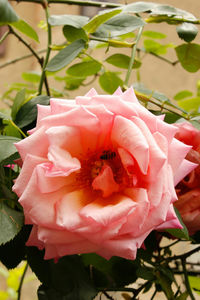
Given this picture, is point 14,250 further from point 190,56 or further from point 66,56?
point 190,56

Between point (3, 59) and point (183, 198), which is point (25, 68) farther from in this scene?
Result: point (183, 198)

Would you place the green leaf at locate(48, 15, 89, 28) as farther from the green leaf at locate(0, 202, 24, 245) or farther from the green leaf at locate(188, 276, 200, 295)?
the green leaf at locate(188, 276, 200, 295)

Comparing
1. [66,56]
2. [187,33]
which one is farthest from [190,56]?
[66,56]

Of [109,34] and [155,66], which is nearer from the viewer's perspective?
[109,34]

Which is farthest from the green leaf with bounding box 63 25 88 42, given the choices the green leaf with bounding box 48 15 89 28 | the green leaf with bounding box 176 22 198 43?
the green leaf with bounding box 176 22 198 43

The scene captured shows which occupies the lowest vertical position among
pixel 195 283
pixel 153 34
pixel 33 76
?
pixel 195 283

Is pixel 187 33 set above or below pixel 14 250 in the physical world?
above

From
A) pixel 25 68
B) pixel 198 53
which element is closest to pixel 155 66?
pixel 25 68

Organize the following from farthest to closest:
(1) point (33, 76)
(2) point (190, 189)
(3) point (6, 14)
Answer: (1) point (33, 76) < (2) point (190, 189) < (3) point (6, 14)
